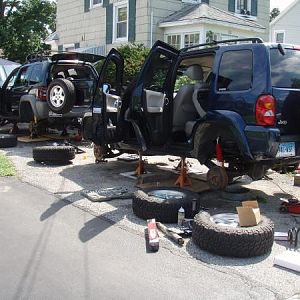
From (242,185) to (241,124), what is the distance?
1791mm

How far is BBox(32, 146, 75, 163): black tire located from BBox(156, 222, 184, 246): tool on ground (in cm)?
404

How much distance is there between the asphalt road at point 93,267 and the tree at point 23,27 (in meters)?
22.4

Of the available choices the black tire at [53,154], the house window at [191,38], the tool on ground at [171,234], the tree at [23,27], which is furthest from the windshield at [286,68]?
the tree at [23,27]

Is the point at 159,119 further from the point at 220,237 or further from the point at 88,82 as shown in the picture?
the point at 88,82

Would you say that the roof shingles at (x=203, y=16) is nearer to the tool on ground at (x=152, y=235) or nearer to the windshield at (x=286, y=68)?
the windshield at (x=286, y=68)

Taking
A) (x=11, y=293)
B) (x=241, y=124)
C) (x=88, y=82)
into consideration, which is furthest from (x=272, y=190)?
(x=88, y=82)

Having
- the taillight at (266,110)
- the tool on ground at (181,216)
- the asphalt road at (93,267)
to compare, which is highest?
the taillight at (266,110)

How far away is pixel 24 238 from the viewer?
498 cm

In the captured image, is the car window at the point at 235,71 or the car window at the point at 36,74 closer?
the car window at the point at 235,71

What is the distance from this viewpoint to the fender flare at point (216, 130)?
5891 mm

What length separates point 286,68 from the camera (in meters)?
6.01

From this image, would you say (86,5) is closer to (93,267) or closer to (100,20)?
(100,20)

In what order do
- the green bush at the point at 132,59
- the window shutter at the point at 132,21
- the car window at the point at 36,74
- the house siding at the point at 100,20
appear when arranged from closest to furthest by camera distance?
the car window at the point at 36,74, the green bush at the point at 132,59, the house siding at the point at 100,20, the window shutter at the point at 132,21

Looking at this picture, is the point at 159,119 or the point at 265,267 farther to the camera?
the point at 159,119
